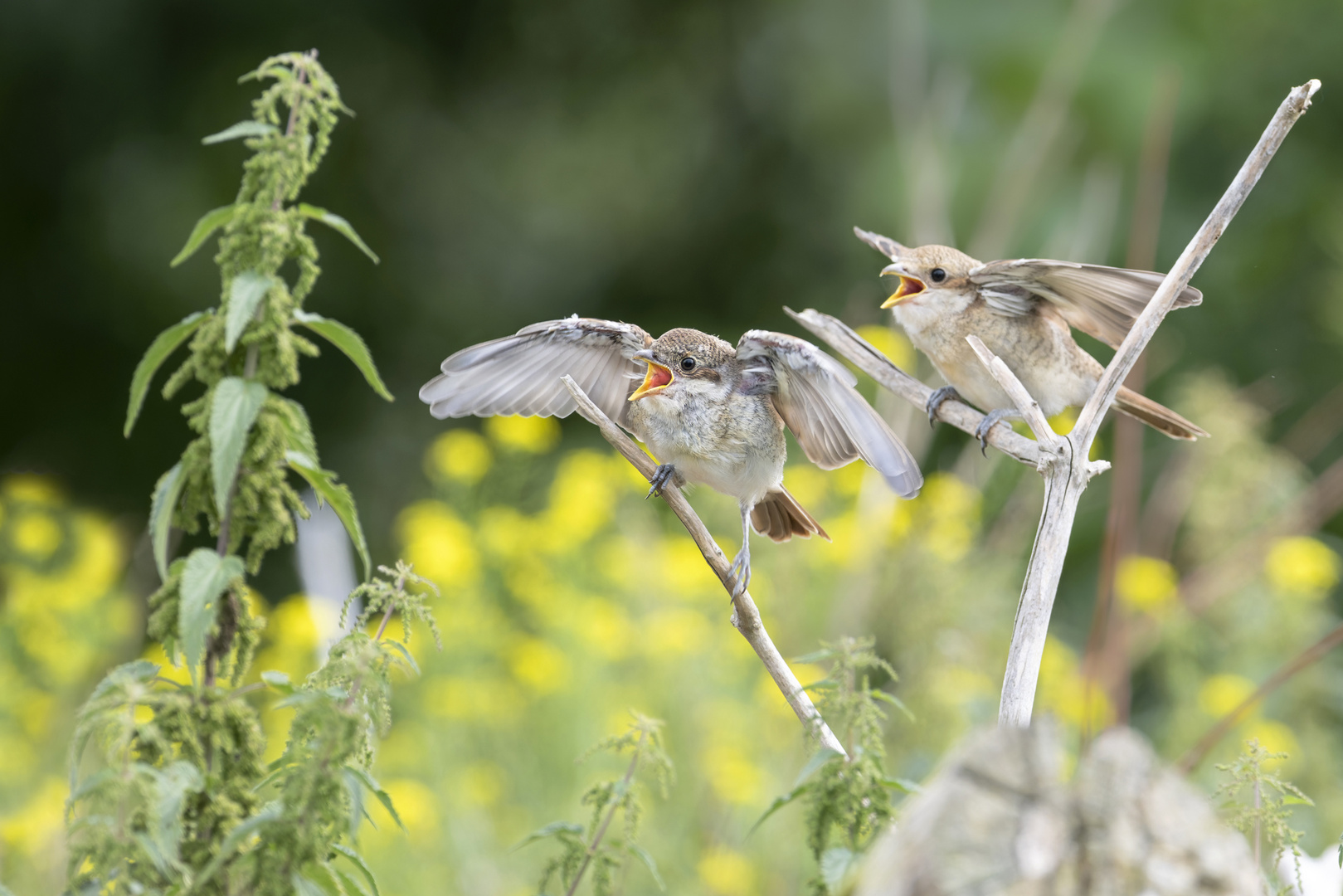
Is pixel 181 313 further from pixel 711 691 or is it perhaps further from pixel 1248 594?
pixel 1248 594

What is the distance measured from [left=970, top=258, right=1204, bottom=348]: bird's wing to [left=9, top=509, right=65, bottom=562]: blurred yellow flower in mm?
3310

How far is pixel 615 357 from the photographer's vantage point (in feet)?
7.80

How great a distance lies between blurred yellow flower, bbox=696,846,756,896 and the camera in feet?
8.73

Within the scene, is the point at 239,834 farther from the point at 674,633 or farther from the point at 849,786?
the point at 674,633

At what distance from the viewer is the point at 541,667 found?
372cm

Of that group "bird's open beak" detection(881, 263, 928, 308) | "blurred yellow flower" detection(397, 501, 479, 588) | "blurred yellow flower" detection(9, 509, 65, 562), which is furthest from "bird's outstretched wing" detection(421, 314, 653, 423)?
"blurred yellow flower" detection(9, 509, 65, 562)

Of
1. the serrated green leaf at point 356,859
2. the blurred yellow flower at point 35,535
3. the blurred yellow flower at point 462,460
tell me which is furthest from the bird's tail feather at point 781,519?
the blurred yellow flower at point 35,535

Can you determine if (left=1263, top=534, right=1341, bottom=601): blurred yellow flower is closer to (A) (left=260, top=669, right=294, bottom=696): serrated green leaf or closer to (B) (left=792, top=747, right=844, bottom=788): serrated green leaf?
(B) (left=792, top=747, right=844, bottom=788): serrated green leaf

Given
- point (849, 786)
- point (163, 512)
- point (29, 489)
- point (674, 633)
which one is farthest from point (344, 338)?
point (29, 489)

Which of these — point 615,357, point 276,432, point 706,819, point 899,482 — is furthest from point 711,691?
point 276,432

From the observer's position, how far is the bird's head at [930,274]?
7.91 feet

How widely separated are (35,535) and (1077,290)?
3.53m

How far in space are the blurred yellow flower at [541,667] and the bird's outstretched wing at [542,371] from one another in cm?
151

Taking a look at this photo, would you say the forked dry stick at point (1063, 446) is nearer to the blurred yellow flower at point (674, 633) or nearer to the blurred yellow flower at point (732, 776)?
the blurred yellow flower at point (732, 776)
